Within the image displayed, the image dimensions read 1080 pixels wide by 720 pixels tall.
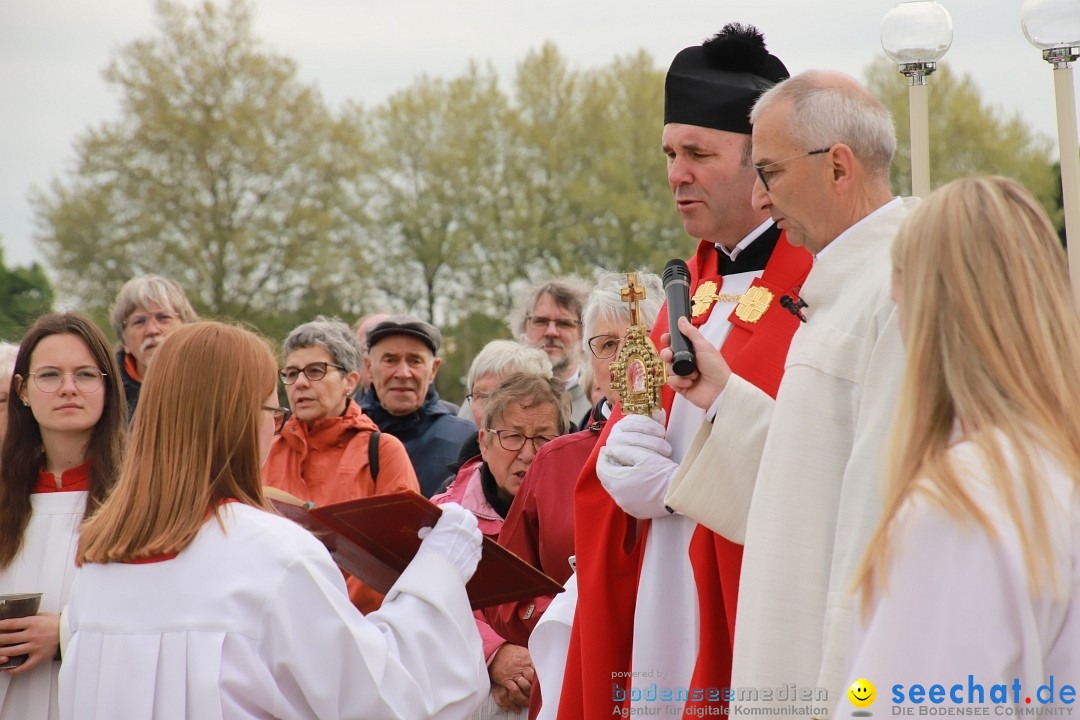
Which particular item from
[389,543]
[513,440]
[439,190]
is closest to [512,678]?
[513,440]

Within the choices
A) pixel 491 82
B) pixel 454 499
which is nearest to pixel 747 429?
pixel 454 499

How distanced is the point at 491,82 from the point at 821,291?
94.9ft

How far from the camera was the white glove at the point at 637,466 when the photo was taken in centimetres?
374

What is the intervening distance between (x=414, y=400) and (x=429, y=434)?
22cm

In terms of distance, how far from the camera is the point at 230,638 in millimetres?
3074

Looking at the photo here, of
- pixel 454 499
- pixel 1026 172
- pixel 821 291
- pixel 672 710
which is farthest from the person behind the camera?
pixel 1026 172

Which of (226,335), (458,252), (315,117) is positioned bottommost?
(226,335)

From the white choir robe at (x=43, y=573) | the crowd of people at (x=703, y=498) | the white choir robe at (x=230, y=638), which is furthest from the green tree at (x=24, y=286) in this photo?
the white choir robe at (x=230, y=638)

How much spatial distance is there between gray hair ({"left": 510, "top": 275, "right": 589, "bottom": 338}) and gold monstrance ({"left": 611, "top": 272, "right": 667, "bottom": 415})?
3.42 meters

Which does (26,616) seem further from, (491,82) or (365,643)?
(491,82)

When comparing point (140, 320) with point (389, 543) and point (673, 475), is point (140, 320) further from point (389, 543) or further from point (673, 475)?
point (673, 475)

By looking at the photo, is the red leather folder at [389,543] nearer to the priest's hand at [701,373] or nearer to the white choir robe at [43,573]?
the priest's hand at [701,373]

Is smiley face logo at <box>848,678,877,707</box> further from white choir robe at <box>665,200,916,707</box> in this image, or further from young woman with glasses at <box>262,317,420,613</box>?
young woman with glasses at <box>262,317,420,613</box>

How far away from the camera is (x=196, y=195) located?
1017 inches
